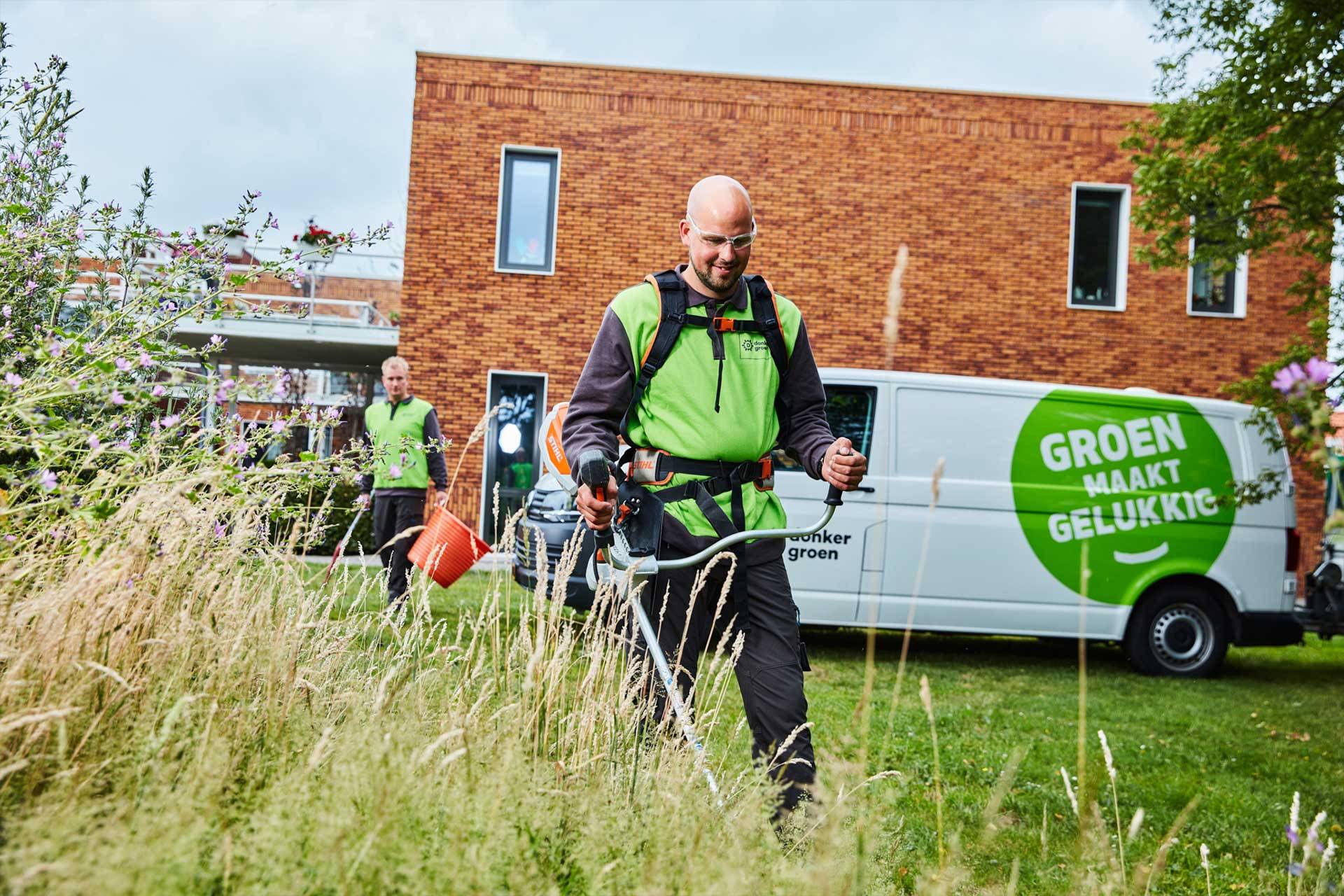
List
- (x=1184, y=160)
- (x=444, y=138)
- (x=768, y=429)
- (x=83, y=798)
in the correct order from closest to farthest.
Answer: (x=83, y=798) → (x=768, y=429) → (x=1184, y=160) → (x=444, y=138)

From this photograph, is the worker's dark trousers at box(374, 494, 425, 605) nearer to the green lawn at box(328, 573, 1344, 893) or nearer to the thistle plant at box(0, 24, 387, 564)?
the green lawn at box(328, 573, 1344, 893)

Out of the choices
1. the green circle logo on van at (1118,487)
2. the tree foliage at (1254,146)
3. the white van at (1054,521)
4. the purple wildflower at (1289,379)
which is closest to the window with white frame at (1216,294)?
the tree foliage at (1254,146)

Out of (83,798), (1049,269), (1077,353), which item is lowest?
(83,798)

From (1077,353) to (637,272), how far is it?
636 cm

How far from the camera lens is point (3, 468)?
249 centimetres

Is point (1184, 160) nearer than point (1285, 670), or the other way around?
point (1184, 160)

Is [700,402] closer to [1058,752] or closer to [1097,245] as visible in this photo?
[1058,752]

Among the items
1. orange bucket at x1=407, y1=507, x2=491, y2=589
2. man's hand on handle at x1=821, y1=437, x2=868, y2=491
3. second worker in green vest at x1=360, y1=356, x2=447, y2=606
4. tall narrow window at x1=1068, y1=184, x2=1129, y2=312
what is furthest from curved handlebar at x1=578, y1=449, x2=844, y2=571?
tall narrow window at x1=1068, y1=184, x2=1129, y2=312

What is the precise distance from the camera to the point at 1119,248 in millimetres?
15906

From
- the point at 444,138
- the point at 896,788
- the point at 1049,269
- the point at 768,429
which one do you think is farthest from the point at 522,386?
the point at 768,429

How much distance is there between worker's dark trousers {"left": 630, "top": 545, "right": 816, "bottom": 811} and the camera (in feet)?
9.95

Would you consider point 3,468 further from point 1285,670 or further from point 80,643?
point 1285,670

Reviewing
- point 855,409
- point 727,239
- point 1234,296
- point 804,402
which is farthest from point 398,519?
point 1234,296

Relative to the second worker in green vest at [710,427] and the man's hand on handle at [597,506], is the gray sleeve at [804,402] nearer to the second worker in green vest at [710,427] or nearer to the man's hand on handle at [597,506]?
the second worker in green vest at [710,427]
